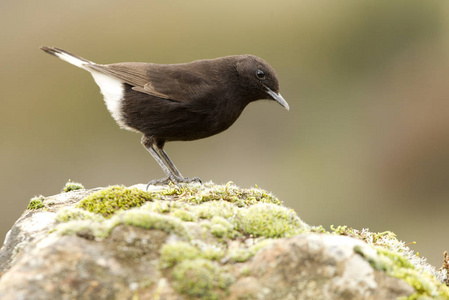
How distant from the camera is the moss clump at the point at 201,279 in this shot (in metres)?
3.74

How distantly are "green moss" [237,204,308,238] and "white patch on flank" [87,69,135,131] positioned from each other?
13.8ft

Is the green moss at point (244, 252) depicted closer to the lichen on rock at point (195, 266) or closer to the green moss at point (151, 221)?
the lichen on rock at point (195, 266)

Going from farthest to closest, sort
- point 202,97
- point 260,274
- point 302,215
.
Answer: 1. point 302,215
2. point 202,97
3. point 260,274

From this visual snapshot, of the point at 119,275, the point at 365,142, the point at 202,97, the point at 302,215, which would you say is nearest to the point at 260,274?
the point at 119,275

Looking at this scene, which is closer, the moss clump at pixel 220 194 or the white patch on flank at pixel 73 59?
the moss clump at pixel 220 194

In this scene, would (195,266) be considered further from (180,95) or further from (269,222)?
(180,95)

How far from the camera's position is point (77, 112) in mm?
19391

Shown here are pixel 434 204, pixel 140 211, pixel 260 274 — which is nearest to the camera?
pixel 260 274

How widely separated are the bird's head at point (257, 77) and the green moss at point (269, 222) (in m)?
3.83

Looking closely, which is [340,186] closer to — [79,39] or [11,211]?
[11,211]

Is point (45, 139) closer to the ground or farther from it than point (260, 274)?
farther from it

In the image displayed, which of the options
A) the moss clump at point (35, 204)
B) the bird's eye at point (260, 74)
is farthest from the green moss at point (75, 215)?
the bird's eye at point (260, 74)

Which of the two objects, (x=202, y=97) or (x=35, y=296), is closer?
(x=35, y=296)

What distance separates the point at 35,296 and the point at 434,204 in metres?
15.0
